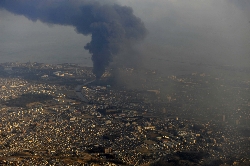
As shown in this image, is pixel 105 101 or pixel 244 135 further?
pixel 105 101

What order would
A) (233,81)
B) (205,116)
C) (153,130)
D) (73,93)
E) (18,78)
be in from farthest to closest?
(18,78), (233,81), (73,93), (205,116), (153,130)

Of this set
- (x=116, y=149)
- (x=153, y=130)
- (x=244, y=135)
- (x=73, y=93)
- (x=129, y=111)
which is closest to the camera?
(x=116, y=149)

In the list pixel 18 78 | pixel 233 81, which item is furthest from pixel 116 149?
pixel 18 78

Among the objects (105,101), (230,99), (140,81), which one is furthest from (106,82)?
(230,99)

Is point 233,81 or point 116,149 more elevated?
point 233,81

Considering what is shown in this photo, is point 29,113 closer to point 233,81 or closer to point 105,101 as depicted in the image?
point 105,101

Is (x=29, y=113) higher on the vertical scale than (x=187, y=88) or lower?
lower

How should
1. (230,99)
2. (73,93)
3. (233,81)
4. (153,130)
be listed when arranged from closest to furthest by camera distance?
(153,130) < (230,99) < (73,93) < (233,81)

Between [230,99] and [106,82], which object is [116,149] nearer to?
[230,99]

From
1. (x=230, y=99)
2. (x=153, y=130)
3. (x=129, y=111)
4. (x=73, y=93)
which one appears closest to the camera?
(x=153, y=130)
